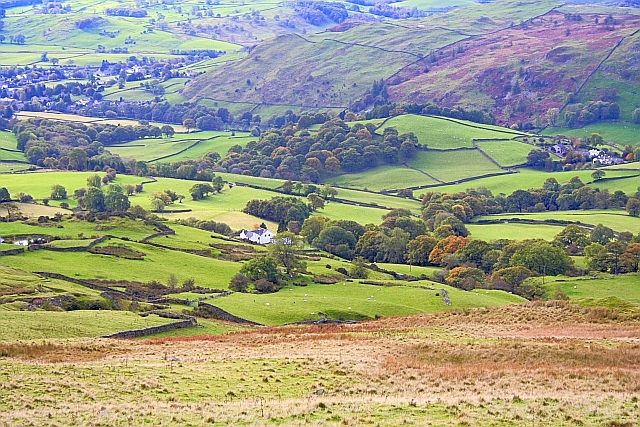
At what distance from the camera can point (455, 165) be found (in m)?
192

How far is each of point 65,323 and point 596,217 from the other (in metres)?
108

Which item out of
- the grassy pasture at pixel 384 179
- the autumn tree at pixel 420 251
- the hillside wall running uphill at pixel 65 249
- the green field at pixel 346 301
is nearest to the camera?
the green field at pixel 346 301

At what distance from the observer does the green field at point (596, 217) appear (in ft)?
442

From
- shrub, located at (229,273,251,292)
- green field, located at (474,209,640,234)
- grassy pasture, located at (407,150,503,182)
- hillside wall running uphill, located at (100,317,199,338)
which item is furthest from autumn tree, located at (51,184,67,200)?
hillside wall running uphill, located at (100,317,199,338)

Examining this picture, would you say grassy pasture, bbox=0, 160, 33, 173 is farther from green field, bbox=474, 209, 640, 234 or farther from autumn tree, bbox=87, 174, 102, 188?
green field, bbox=474, 209, 640, 234

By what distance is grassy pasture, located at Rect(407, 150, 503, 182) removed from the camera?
18612 centimetres

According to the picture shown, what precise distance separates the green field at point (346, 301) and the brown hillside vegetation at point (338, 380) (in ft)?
55.6

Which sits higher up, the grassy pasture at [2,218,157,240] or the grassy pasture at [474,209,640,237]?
the grassy pasture at [2,218,157,240]

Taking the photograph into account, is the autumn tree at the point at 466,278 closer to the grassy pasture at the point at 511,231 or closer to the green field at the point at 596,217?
the grassy pasture at the point at 511,231

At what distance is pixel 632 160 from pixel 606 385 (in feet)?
565

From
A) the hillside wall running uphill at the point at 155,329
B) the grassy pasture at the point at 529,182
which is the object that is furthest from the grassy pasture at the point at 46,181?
the hillside wall running uphill at the point at 155,329

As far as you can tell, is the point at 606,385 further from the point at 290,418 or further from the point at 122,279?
the point at 122,279

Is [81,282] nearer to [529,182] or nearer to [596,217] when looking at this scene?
[596,217]

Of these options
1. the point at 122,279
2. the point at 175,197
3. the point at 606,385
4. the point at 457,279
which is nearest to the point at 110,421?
the point at 606,385
